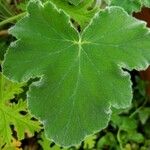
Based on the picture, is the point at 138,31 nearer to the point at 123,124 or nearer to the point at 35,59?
the point at 35,59

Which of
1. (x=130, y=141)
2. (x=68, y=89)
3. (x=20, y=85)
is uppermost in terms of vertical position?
(x=68, y=89)

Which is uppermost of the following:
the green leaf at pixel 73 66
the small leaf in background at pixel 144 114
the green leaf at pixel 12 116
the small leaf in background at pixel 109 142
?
the green leaf at pixel 73 66

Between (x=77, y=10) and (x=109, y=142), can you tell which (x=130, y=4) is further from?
(x=109, y=142)

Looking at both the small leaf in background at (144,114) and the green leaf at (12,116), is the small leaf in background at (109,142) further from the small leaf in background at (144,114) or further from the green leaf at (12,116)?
the green leaf at (12,116)

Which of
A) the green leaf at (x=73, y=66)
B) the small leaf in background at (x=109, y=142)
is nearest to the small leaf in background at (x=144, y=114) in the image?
the small leaf in background at (x=109, y=142)

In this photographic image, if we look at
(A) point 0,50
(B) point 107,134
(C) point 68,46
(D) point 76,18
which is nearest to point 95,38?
(C) point 68,46

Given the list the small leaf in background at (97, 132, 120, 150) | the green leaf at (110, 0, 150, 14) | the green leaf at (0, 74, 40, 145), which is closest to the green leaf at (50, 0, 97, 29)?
the green leaf at (110, 0, 150, 14)
